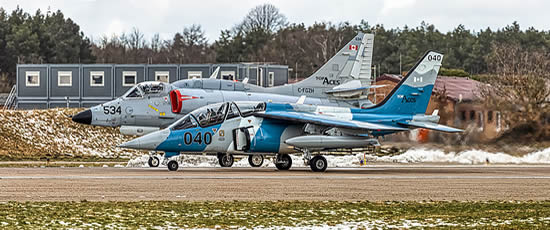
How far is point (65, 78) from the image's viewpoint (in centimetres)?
5328

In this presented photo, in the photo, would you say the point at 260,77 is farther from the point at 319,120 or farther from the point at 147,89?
the point at 319,120

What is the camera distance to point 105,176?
2212cm

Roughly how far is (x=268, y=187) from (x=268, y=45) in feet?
283

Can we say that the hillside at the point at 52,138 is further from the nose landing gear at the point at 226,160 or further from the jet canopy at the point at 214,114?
the jet canopy at the point at 214,114

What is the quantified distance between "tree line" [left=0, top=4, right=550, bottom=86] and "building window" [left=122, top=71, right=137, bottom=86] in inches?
1389

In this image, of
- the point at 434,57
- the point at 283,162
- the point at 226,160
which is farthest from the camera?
the point at 434,57

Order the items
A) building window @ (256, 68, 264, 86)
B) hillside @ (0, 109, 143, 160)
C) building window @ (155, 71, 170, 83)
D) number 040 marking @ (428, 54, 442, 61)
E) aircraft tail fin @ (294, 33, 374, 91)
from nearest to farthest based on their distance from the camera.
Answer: number 040 marking @ (428, 54, 442, 61)
aircraft tail fin @ (294, 33, 374, 91)
hillside @ (0, 109, 143, 160)
building window @ (256, 68, 264, 86)
building window @ (155, 71, 170, 83)

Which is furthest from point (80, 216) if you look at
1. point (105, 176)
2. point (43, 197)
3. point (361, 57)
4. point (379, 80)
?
point (379, 80)

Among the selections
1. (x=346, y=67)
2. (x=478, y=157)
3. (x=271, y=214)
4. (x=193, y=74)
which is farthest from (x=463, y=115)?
(x=193, y=74)

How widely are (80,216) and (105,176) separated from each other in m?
9.18

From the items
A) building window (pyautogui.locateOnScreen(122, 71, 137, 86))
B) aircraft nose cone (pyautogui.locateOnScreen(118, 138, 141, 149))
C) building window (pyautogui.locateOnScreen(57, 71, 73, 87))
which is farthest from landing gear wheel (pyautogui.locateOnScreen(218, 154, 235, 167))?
building window (pyautogui.locateOnScreen(57, 71, 73, 87))

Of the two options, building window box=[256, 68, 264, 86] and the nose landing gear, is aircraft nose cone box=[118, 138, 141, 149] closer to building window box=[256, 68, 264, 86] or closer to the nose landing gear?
the nose landing gear

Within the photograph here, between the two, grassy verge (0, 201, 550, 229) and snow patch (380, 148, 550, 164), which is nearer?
grassy verge (0, 201, 550, 229)

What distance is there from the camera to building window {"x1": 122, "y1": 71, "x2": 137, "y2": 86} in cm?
5266
